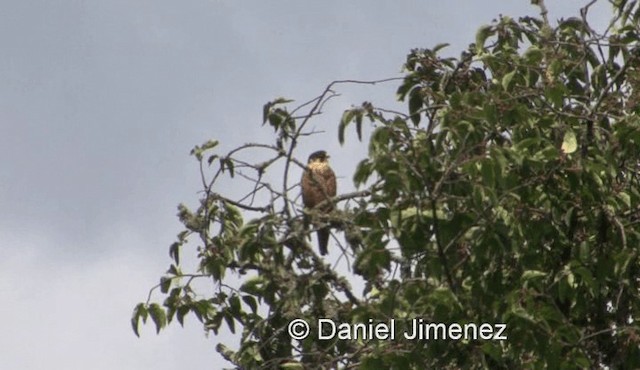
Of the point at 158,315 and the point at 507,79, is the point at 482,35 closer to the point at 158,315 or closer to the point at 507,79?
the point at 507,79

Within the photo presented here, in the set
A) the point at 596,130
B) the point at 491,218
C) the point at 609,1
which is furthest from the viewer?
the point at 609,1

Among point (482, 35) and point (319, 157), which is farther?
point (319, 157)

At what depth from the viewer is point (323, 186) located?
7543 mm

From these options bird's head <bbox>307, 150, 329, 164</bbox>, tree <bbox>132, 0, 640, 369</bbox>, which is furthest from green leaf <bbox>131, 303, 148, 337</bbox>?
bird's head <bbox>307, 150, 329, 164</bbox>

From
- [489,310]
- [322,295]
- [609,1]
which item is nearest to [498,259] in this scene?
[489,310]

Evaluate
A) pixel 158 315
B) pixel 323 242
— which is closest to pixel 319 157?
pixel 323 242

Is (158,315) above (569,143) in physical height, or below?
below

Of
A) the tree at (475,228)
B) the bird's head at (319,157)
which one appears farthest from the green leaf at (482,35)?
the bird's head at (319,157)

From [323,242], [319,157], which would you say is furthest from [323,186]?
[319,157]

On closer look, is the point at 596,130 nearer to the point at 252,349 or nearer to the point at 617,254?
the point at 617,254

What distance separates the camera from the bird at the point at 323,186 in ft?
24.7

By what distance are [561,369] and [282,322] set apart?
145 cm

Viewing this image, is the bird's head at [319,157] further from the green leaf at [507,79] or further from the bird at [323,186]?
the green leaf at [507,79]

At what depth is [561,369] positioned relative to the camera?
6430 millimetres
